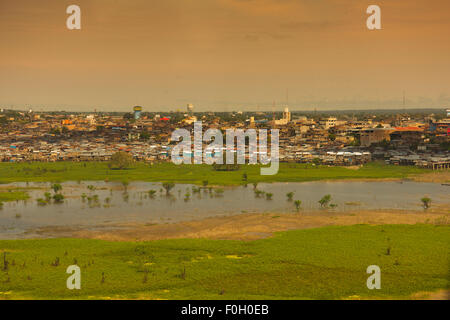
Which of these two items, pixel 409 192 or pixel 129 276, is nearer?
pixel 129 276

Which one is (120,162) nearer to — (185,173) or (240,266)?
(185,173)

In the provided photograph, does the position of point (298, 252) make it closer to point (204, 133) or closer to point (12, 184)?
point (12, 184)

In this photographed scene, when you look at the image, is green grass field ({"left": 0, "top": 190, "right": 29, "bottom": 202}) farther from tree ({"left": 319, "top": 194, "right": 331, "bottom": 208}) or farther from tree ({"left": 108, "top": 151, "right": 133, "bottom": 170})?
tree ({"left": 319, "top": 194, "right": 331, "bottom": 208})

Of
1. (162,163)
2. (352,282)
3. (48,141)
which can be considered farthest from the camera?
(48,141)


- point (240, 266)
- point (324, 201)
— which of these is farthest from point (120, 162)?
point (240, 266)

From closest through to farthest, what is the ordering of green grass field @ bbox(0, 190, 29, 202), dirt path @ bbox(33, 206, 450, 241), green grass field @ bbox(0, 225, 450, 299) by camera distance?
green grass field @ bbox(0, 225, 450, 299) < dirt path @ bbox(33, 206, 450, 241) < green grass field @ bbox(0, 190, 29, 202)

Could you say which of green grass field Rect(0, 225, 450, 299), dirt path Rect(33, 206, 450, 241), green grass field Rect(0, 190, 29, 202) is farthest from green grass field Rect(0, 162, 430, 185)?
green grass field Rect(0, 225, 450, 299)
